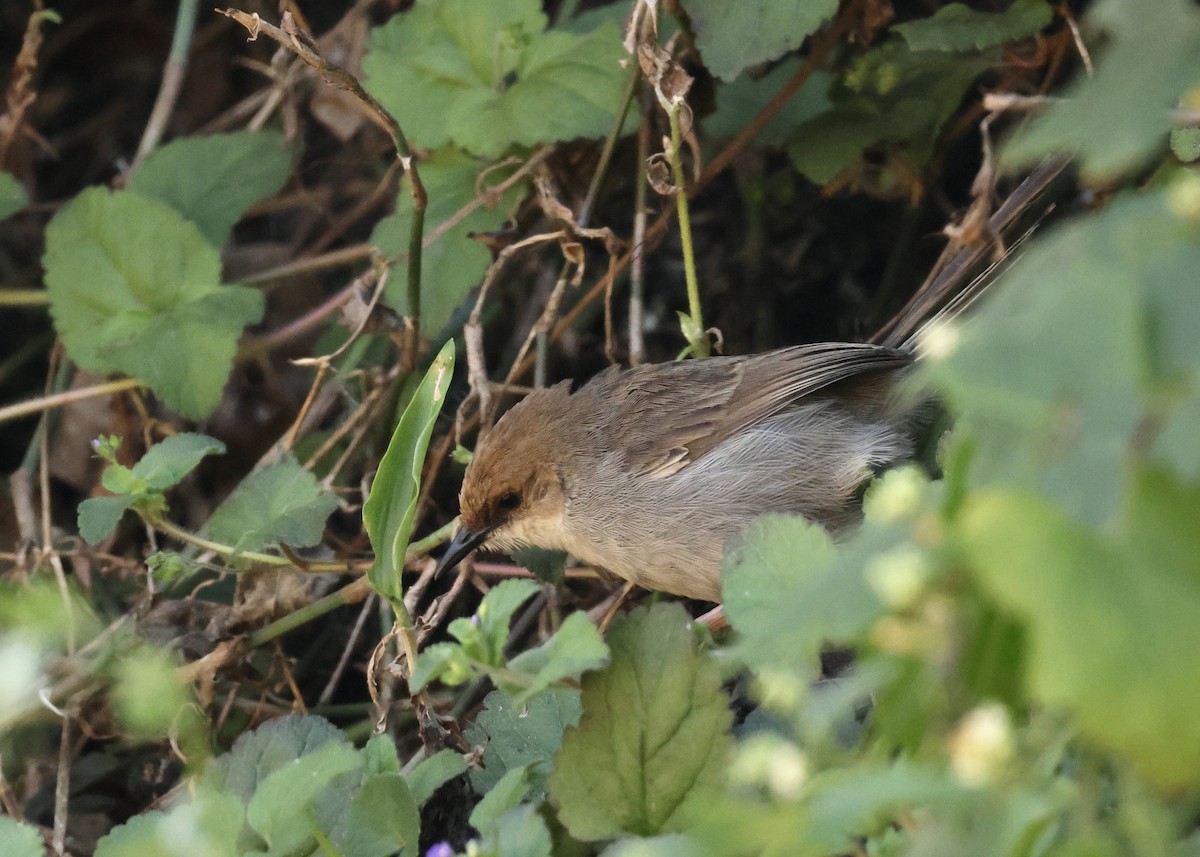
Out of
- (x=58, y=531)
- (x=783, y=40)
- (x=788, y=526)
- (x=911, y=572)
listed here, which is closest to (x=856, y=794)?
(x=911, y=572)

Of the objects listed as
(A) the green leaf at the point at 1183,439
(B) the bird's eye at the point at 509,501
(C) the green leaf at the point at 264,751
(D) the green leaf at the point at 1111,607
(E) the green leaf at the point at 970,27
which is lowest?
(B) the bird's eye at the point at 509,501

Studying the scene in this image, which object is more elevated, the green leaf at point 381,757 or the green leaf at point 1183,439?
the green leaf at point 1183,439

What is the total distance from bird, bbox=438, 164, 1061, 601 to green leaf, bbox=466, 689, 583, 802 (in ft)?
2.80

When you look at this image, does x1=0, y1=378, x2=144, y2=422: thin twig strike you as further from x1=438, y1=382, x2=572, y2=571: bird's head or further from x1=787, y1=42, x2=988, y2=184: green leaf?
x1=787, y1=42, x2=988, y2=184: green leaf

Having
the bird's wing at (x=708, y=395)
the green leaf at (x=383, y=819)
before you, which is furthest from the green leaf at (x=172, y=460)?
the green leaf at (x=383, y=819)

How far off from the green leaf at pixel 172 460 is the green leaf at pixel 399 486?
0.70 m

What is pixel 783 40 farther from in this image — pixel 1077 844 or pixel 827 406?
pixel 1077 844

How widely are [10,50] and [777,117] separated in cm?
326

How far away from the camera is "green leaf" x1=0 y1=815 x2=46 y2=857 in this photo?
2279 millimetres

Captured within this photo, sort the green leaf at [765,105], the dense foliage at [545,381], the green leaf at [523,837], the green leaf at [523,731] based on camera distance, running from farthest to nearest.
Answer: the green leaf at [765,105], the green leaf at [523,731], the green leaf at [523,837], the dense foliage at [545,381]

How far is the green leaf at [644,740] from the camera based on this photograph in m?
2.21

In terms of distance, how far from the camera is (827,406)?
367 centimetres

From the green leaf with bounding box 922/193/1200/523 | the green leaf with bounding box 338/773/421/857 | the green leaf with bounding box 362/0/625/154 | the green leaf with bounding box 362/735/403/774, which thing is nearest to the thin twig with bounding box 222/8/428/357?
the green leaf with bounding box 362/0/625/154

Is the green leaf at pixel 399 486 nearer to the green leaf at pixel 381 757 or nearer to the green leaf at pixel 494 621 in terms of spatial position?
the green leaf at pixel 381 757
